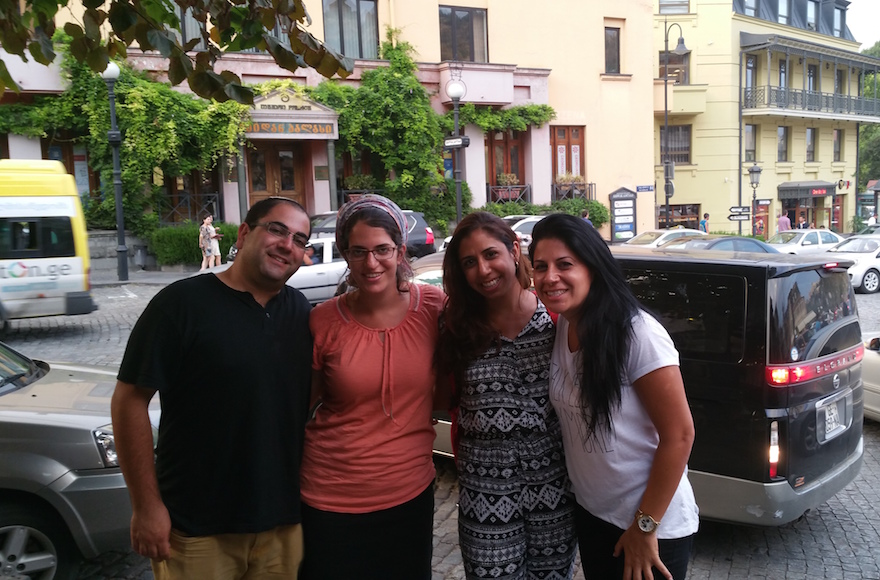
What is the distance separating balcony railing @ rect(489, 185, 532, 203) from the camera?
25.6m

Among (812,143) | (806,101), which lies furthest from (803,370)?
(812,143)

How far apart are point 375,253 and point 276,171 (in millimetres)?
21360

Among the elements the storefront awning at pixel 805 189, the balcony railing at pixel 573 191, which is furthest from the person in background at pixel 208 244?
the storefront awning at pixel 805 189

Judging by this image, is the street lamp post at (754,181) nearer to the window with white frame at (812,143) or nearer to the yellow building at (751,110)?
the yellow building at (751,110)

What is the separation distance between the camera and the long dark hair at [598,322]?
85.4 inches

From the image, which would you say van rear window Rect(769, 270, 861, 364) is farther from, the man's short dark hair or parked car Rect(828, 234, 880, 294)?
parked car Rect(828, 234, 880, 294)

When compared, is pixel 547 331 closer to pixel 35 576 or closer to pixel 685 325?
pixel 685 325

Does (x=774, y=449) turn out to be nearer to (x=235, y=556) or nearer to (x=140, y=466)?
(x=235, y=556)

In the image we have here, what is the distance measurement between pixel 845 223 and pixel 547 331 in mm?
45231

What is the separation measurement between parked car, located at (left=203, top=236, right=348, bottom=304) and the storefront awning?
101 feet

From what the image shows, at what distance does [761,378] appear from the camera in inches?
146

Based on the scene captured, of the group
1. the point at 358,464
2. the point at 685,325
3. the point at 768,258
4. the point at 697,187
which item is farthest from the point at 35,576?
the point at 697,187

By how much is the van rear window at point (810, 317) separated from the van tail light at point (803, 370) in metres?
0.03

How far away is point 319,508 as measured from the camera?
2.43m
